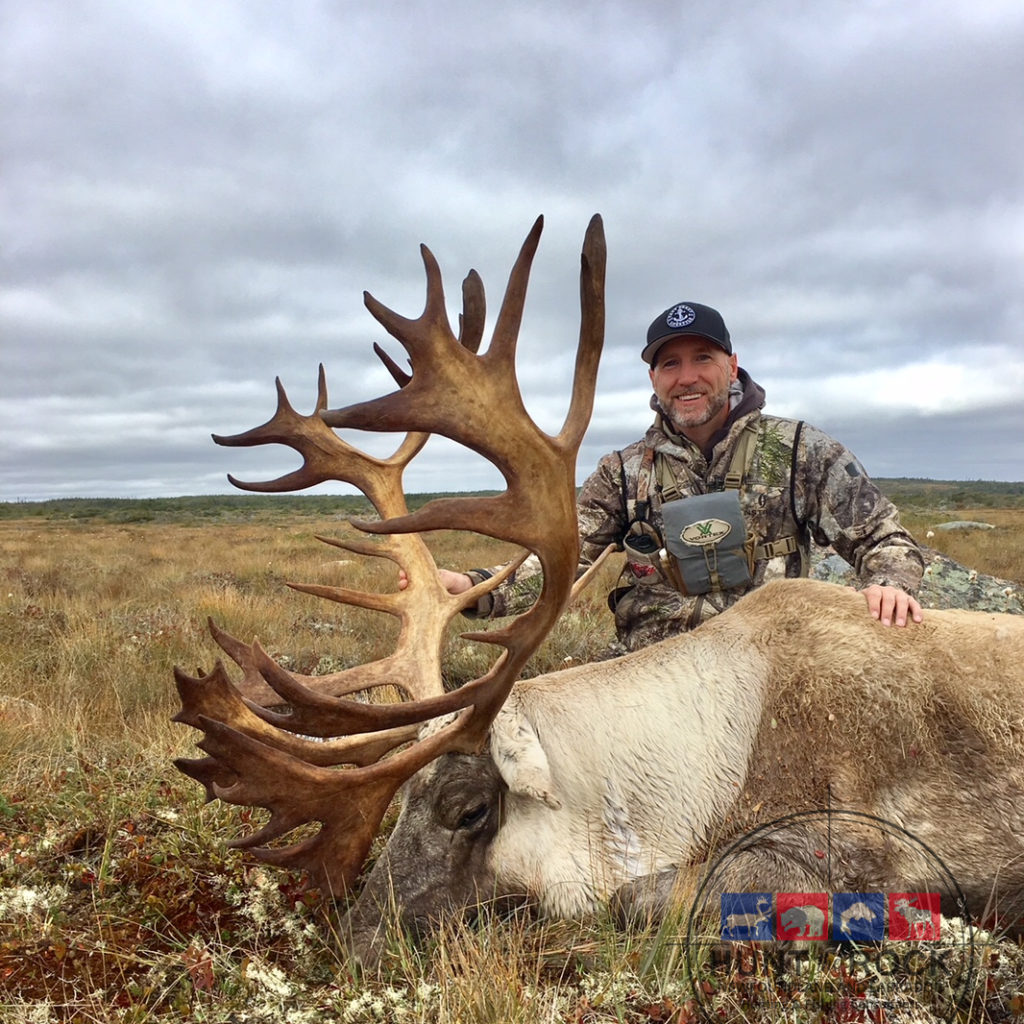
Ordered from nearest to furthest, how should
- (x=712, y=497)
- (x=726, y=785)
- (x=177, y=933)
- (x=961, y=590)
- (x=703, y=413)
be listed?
(x=177, y=933)
(x=726, y=785)
(x=712, y=497)
(x=703, y=413)
(x=961, y=590)

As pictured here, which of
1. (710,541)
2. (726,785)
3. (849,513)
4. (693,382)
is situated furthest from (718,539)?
(726,785)

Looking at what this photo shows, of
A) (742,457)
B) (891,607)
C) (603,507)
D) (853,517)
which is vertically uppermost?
(742,457)

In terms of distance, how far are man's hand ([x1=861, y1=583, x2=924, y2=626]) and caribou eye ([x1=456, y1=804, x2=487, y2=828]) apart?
187cm

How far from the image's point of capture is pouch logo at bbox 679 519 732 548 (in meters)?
5.16

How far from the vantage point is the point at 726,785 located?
3100 mm

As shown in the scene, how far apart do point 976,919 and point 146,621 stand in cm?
819

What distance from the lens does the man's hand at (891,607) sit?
3.43 meters

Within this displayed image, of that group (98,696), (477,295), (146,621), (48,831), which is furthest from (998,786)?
(146,621)

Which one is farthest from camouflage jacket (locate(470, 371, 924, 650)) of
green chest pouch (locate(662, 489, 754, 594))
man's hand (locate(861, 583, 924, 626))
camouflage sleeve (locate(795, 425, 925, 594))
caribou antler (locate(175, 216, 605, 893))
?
caribou antler (locate(175, 216, 605, 893))

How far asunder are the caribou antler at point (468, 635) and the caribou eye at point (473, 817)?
0.74 ft

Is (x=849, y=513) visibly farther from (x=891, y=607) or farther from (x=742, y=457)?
(x=891, y=607)

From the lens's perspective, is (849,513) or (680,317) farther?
(680,317)

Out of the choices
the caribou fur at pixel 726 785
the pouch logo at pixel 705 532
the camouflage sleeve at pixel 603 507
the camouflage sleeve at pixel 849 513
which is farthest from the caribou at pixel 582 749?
the camouflage sleeve at pixel 603 507

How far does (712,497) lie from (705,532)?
0.23m
